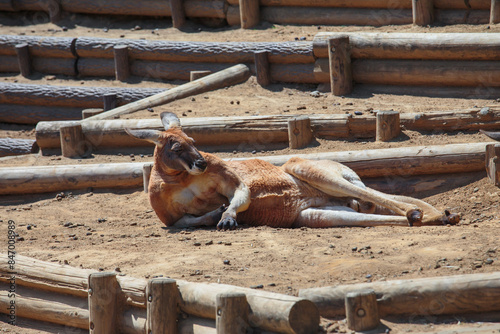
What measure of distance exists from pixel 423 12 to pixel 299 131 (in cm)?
385

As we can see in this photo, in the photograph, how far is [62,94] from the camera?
1255 cm

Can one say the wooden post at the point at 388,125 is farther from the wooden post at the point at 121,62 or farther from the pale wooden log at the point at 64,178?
the wooden post at the point at 121,62

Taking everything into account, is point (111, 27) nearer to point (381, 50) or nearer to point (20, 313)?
point (381, 50)

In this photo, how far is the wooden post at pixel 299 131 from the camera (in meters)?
8.16

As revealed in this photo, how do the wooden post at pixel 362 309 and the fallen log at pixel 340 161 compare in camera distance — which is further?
the fallen log at pixel 340 161

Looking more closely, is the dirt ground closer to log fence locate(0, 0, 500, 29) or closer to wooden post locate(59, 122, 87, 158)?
wooden post locate(59, 122, 87, 158)

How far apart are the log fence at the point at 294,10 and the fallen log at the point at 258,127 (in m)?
3.03

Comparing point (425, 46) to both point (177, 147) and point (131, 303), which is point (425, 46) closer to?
point (177, 147)

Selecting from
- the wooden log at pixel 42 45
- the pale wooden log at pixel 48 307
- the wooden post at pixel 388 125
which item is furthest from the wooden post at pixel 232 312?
the wooden log at pixel 42 45

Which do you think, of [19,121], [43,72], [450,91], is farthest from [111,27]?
[450,91]

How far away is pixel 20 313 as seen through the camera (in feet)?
18.5

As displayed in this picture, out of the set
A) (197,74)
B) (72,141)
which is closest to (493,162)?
(72,141)

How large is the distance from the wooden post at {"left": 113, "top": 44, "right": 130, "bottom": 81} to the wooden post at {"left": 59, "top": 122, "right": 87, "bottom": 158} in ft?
11.8

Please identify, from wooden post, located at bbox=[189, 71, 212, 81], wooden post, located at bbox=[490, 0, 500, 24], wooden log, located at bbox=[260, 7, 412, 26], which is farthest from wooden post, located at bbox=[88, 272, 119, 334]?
wooden log, located at bbox=[260, 7, 412, 26]
